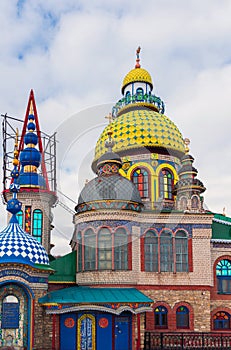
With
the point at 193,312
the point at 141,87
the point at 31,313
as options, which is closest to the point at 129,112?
the point at 141,87

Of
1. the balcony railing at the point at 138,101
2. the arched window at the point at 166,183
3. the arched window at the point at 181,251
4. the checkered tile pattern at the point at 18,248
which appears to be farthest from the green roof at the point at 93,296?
the balcony railing at the point at 138,101

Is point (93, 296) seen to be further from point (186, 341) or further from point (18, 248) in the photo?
point (186, 341)

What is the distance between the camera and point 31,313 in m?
19.8

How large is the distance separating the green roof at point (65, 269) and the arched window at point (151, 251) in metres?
3.72

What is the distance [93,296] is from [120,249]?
287cm

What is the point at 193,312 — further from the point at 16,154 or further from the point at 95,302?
the point at 16,154

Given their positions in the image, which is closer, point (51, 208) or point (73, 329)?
point (73, 329)

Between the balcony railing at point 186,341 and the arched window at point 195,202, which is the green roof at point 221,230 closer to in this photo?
the arched window at point 195,202

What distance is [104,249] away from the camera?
23.4m

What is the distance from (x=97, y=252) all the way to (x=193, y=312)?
215 inches

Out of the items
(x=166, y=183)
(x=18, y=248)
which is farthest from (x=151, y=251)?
(x=18, y=248)

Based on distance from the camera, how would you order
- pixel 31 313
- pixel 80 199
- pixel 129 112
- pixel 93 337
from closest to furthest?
pixel 31 313, pixel 93 337, pixel 80 199, pixel 129 112

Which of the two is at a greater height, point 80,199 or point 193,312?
point 80,199

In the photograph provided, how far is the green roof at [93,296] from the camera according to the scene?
68.0ft
